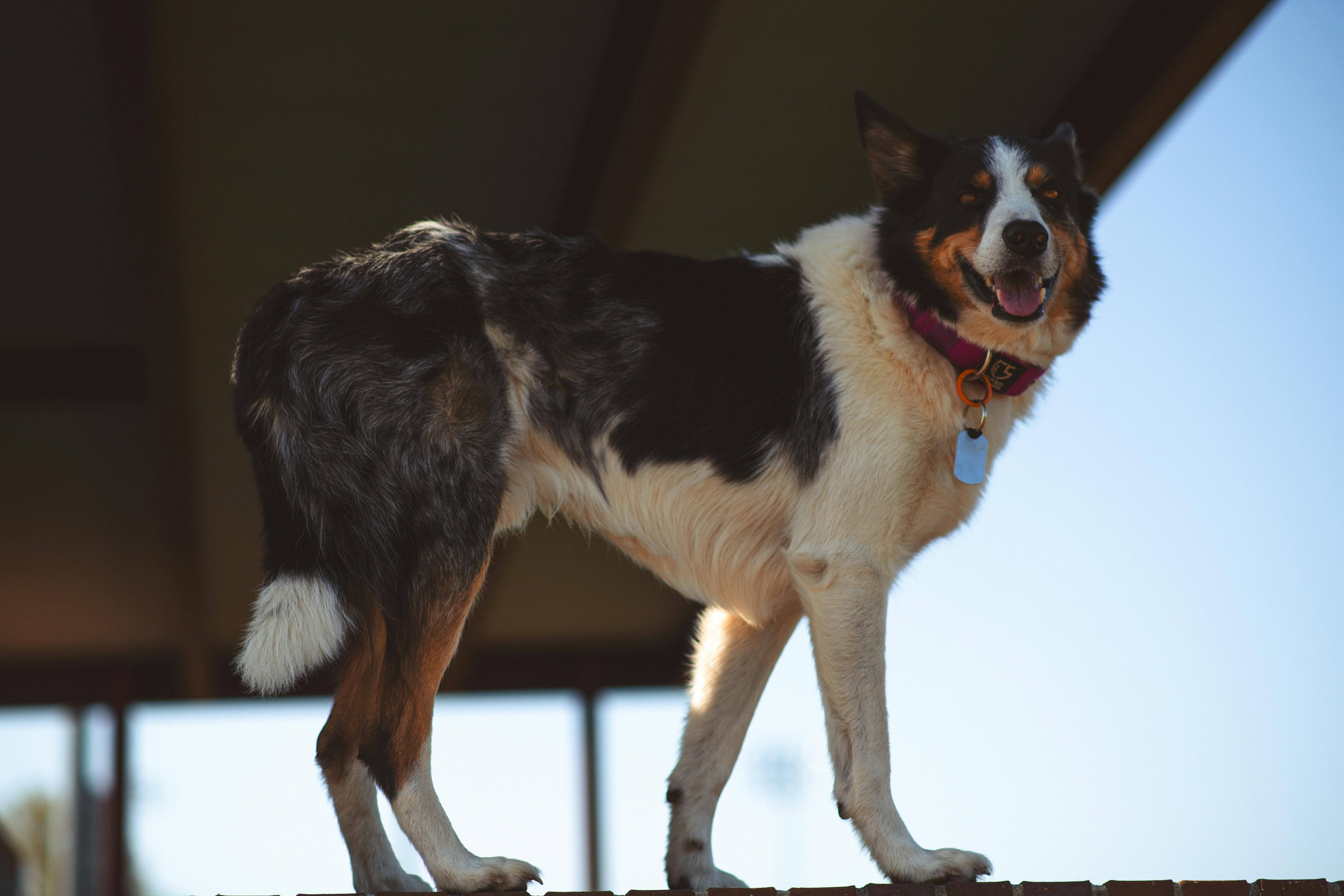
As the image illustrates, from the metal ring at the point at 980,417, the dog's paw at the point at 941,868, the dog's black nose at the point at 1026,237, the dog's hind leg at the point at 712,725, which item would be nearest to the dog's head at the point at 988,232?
the dog's black nose at the point at 1026,237

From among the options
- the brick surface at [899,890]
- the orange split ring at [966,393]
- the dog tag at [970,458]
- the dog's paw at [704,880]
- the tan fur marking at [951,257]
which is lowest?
the dog's paw at [704,880]

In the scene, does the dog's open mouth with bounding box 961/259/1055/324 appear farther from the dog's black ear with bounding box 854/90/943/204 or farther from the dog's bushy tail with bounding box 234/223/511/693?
the dog's bushy tail with bounding box 234/223/511/693

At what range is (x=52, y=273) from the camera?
6277 mm

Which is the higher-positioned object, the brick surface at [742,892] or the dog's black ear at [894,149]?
the dog's black ear at [894,149]

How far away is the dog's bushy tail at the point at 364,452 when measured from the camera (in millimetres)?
2426

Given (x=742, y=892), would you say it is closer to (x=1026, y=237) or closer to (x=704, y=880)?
(x=704, y=880)

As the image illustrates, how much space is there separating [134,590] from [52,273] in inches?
147

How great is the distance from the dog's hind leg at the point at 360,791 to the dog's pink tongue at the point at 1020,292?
58.4 inches

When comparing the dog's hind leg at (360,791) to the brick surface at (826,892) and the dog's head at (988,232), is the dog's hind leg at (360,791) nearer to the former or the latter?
the brick surface at (826,892)

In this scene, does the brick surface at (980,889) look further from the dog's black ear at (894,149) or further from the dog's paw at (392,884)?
the dog's black ear at (894,149)

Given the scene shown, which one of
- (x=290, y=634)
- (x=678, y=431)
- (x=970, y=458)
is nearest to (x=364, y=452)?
(x=290, y=634)

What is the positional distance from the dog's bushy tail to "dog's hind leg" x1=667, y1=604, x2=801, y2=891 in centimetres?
76

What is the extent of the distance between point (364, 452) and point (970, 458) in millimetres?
1288

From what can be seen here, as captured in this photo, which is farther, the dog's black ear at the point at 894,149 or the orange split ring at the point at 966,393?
the dog's black ear at the point at 894,149
